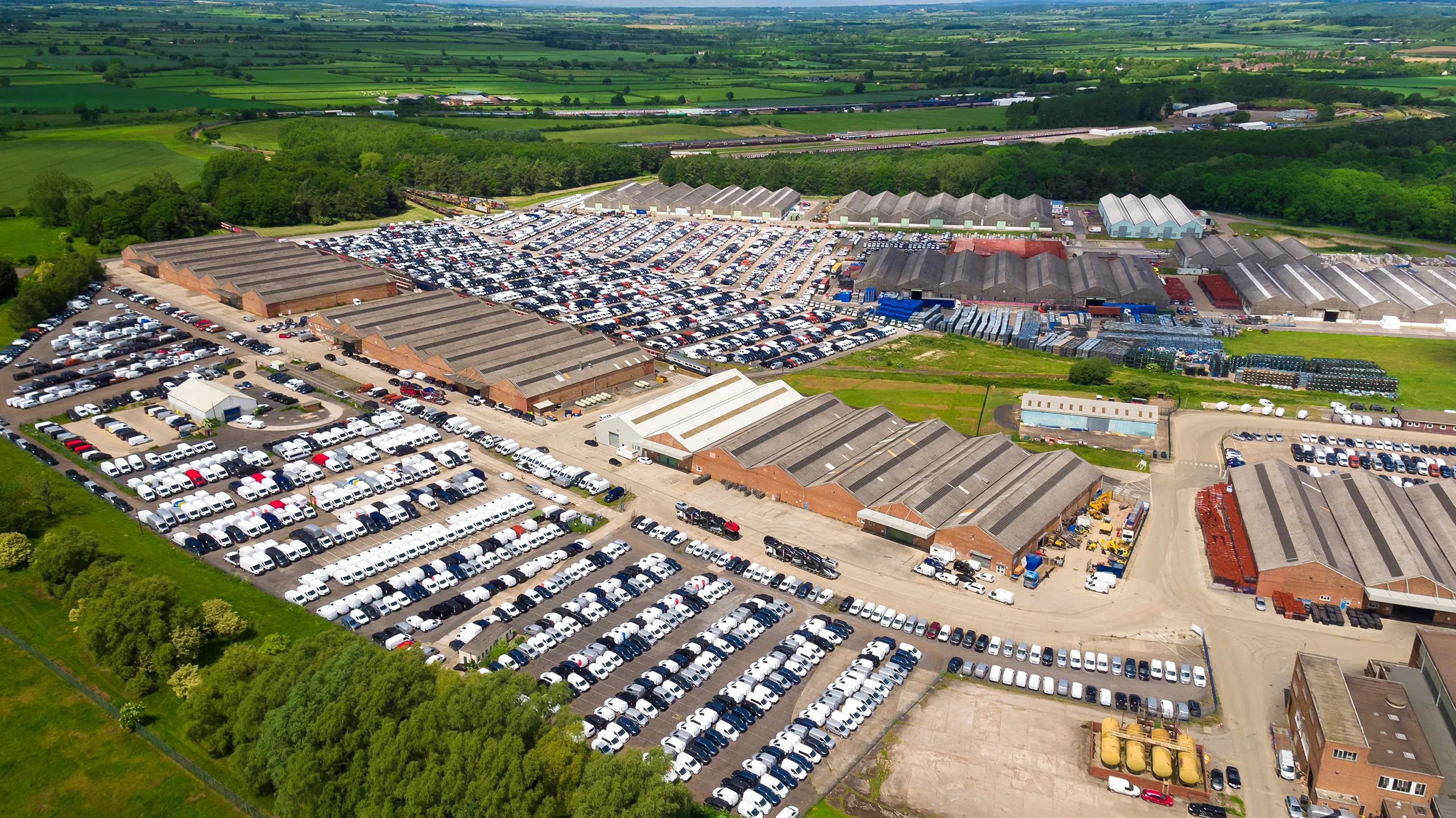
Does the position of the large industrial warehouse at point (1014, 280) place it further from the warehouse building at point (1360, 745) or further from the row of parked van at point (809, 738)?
the warehouse building at point (1360, 745)

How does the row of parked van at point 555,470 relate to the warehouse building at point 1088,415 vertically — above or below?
below

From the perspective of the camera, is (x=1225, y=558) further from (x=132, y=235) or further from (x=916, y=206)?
(x=132, y=235)

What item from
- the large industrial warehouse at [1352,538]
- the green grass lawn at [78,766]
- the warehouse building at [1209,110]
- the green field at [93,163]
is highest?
the warehouse building at [1209,110]

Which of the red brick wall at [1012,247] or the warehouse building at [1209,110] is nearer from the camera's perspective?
the red brick wall at [1012,247]

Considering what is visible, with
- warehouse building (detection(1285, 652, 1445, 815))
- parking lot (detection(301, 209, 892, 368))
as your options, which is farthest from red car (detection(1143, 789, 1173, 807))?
parking lot (detection(301, 209, 892, 368))

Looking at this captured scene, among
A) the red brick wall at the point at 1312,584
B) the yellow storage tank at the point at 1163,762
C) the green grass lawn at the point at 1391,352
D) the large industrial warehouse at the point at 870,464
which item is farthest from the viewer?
the green grass lawn at the point at 1391,352

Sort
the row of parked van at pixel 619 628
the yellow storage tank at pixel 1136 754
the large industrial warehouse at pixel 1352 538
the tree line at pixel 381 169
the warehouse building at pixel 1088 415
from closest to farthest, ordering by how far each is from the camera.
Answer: the yellow storage tank at pixel 1136 754 < the row of parked van at pixel 619 628 < the large industrial warehouse at pixel 1352 538 < the warehouse building at pixel 1088 415 < the tree line at pixel 381 169

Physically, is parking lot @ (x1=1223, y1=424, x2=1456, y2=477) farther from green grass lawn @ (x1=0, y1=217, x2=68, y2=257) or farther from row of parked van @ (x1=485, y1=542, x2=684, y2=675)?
green grass lawn @ (x1=0, y1=217, x2=68, y2=257)

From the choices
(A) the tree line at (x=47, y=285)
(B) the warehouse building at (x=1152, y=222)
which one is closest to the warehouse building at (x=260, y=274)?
(A) the tree line at (x=47, y=285)
